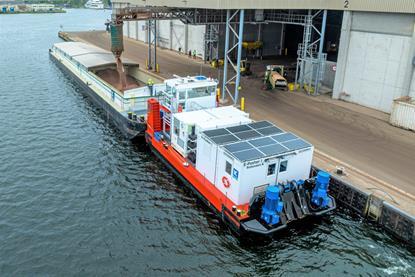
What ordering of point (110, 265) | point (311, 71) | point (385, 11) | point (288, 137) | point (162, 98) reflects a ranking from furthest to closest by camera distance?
point (311, 71), point (385, 11), point (162, 98), point (288, 137), point (110, 265)

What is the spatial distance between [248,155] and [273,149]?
141 centimetres

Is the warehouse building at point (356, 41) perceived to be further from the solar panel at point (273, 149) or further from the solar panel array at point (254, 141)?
the solar panel at point (273, 149)

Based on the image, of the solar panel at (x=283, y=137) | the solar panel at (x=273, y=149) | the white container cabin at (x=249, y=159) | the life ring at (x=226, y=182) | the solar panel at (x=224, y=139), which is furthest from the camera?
the solar panel at (x=283, y=137)

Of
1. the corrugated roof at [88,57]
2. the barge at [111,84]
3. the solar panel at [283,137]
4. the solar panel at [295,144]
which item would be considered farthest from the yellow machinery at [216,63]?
the solar panel at [295,144]

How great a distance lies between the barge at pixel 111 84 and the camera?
27.2 metres

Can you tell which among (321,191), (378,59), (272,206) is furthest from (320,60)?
(272,206)

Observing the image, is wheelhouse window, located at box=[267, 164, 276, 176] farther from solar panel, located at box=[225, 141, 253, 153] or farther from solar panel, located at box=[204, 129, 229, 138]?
solar panel, located at box=[204, 129, 229, 138]

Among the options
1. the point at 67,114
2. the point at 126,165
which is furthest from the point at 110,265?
the point at 67,114

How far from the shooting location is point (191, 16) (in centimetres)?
3572

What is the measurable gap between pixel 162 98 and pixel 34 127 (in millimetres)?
11148

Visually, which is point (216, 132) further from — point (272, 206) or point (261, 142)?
point (272, 206)

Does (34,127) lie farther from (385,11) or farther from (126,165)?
(385,11)

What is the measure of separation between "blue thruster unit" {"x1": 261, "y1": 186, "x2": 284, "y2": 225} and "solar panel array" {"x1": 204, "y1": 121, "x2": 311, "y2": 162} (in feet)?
5.16

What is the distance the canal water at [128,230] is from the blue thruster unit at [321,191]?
1.07 metres
